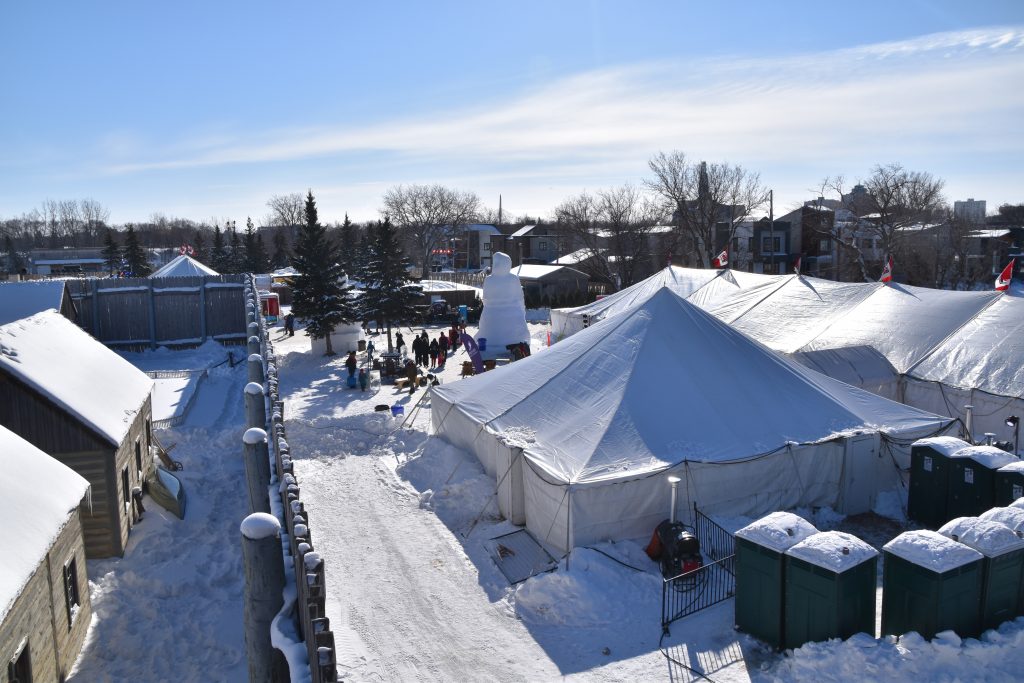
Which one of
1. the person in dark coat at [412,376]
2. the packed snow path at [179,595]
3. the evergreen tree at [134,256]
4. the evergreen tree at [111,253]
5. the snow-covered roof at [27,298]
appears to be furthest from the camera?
the evergreen tree at [111,253]

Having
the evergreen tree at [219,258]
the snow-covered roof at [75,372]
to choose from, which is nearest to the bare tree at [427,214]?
the evergreen tree at [219,258]

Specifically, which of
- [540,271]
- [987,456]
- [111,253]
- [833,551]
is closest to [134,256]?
[111,253]

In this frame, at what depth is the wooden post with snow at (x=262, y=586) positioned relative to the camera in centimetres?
549

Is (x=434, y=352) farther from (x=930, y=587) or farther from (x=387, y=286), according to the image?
(x=930, y=587)

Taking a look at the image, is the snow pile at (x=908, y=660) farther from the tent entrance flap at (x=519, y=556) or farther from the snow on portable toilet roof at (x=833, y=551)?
the tent entrance flap at (x=519, y=556)

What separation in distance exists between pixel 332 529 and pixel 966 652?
900 cm

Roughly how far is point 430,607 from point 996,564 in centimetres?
675

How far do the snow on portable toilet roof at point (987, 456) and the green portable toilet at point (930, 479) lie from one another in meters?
0.16

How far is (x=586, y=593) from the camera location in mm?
9609

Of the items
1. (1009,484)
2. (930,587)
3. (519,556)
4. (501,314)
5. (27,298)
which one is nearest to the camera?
(930,587)

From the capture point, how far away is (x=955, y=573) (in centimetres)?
780

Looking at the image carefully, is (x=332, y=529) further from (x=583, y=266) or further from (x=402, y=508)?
(x=583, y=266)

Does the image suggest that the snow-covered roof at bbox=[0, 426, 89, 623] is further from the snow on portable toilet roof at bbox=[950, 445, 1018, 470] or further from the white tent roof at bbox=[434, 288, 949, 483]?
the snow on portable toilet roof at bbox=[950, 445, 1018, 470]

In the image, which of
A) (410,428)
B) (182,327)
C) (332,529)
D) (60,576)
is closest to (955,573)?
(332,529)
